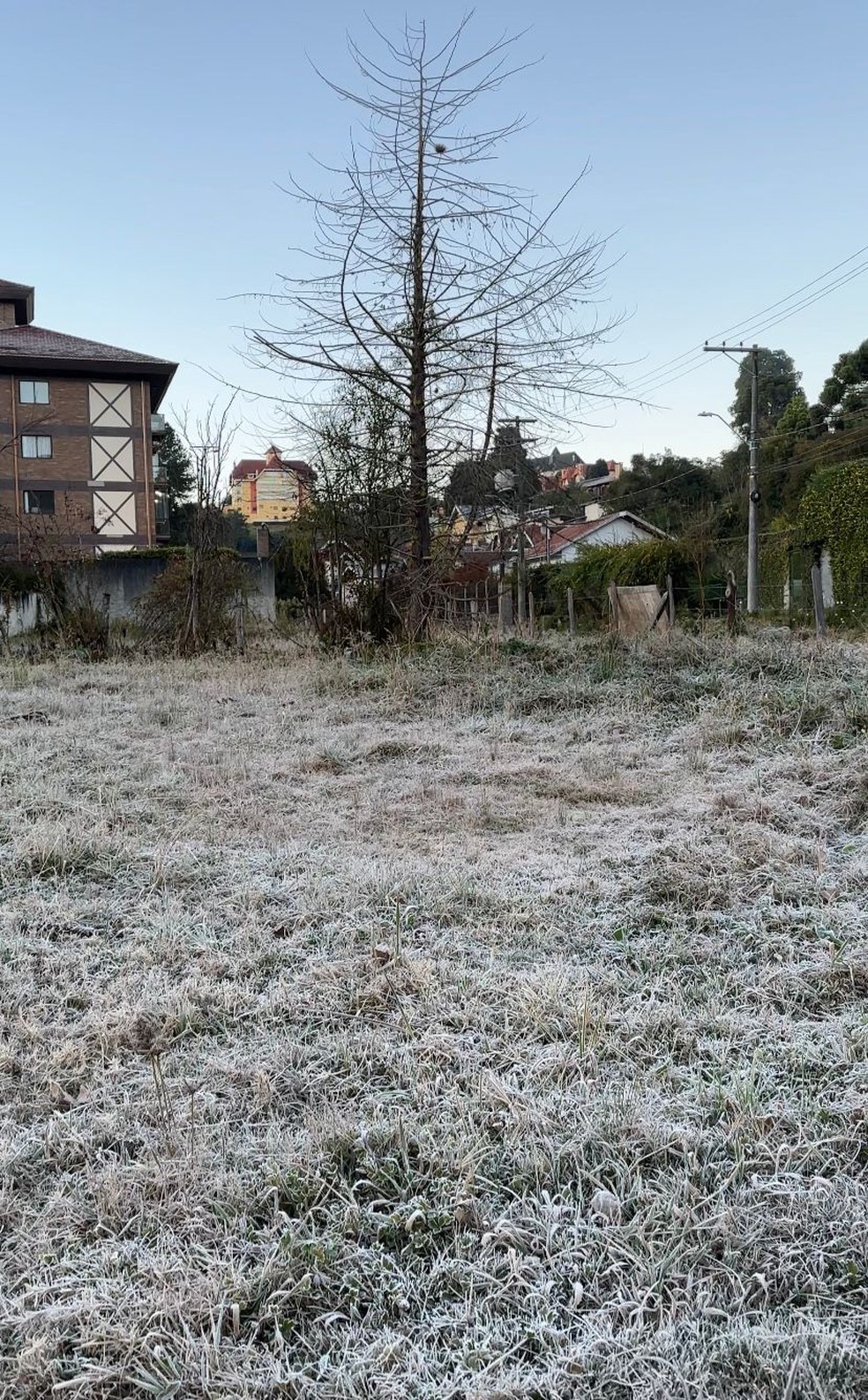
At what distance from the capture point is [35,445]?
24.2 meters

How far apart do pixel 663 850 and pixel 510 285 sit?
6985 millimetres

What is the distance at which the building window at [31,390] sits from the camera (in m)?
23.9

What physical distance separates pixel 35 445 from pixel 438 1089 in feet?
85.4

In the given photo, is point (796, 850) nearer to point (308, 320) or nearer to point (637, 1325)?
point (637, 1325)

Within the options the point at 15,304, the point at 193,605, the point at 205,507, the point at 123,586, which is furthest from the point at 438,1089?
the point at 15,304

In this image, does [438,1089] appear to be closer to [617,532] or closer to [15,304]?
[15,304]

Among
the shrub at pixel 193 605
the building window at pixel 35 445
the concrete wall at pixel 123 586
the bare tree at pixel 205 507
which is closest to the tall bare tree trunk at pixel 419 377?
the bare tree at pixel 205 507

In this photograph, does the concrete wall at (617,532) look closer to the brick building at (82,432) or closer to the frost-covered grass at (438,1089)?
the brick building at (82,432)

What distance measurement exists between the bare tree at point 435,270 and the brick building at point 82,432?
1637cm

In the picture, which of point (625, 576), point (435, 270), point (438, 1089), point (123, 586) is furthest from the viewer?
point (625, 576)

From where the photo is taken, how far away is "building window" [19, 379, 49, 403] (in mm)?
23938

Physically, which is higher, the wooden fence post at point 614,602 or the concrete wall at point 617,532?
the concrete wall at point 617,532

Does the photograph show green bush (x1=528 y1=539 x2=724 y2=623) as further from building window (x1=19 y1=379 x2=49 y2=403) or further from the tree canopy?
the tree canopy

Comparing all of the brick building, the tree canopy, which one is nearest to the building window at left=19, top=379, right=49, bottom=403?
the brick building
